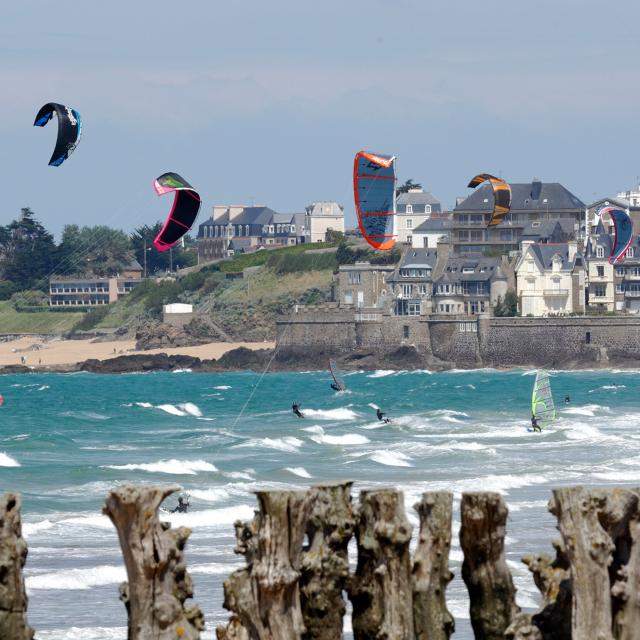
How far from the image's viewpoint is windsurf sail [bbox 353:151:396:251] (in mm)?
31938

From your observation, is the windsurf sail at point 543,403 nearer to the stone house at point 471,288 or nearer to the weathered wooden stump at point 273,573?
the weathered wooden stump at point 273,573

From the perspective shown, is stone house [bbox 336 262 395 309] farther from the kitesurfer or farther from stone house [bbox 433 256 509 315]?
the kitesurfer

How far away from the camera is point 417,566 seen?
968cm

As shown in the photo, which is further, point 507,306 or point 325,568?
point 507,306

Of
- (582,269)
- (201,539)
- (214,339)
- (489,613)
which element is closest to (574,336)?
(582,269)

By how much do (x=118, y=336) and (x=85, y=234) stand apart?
30.2m

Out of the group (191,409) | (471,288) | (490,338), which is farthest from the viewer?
(471,288)

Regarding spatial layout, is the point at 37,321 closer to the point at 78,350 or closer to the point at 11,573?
the point at 78,350

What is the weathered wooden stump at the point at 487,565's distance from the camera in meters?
9.53

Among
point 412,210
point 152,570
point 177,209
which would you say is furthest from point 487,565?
point 412,210

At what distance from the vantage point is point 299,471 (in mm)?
30297

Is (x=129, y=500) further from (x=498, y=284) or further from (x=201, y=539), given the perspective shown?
(x=498, y=284)

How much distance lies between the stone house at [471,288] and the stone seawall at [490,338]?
72.2 inches

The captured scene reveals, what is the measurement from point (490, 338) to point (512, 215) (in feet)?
40.2
